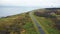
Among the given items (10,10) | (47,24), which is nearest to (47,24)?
(47,24)

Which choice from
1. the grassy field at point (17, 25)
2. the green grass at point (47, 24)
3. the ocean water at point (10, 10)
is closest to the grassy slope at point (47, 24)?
the green grass at point (47, 24)

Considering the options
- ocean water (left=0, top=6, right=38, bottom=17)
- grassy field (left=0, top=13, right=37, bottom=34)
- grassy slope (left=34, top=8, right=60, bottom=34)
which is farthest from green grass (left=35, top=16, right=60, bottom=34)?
ocean water (left=0, top=6, right=38, bottom=17)

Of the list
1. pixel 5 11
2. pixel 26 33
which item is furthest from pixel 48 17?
pixel 5 11

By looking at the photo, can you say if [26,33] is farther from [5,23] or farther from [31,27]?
[5,23]

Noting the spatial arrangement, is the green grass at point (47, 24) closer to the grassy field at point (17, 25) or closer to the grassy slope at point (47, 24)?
the grassy slope at point (47, 24)

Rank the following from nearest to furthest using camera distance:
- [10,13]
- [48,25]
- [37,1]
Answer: [48,25] < [10,13] < [37,1]

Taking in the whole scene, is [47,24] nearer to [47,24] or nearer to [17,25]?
[47,24]

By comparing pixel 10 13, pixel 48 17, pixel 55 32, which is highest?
pixel 10 13

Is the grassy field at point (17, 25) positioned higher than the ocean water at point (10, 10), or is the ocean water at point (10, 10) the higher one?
the ocean water at point (10, 10)
